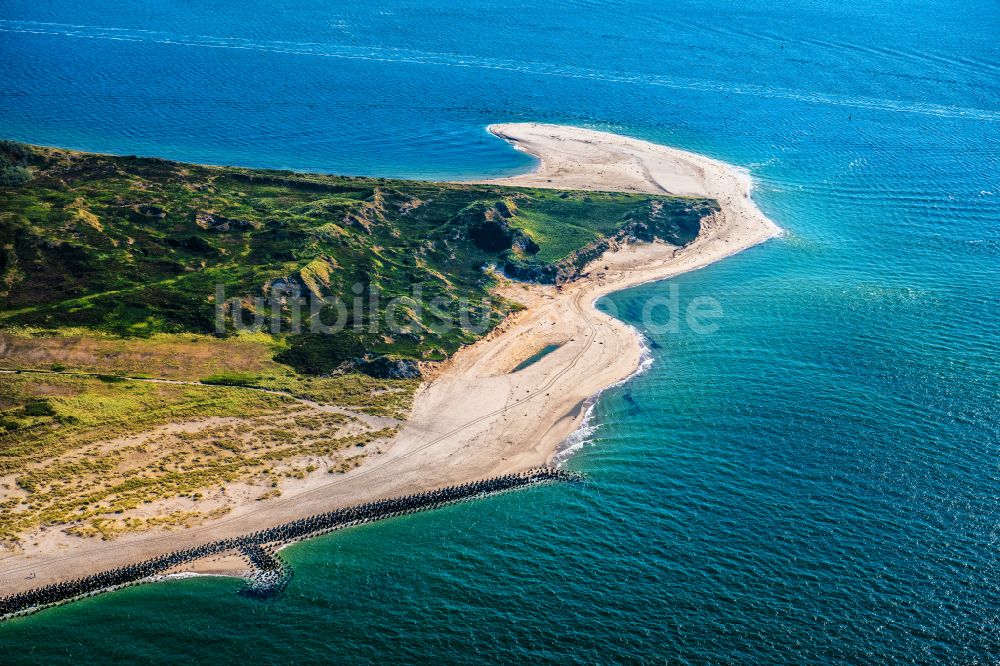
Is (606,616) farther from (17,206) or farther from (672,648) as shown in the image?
(17,206)

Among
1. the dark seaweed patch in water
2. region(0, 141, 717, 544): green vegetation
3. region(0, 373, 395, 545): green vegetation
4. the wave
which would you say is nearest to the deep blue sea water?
the wave

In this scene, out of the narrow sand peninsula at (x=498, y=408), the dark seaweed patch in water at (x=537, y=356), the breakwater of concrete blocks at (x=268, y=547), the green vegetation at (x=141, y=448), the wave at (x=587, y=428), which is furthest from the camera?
the dark seaweed patch in water at (x=537, y=356)

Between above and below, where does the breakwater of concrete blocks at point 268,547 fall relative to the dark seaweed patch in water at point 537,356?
below

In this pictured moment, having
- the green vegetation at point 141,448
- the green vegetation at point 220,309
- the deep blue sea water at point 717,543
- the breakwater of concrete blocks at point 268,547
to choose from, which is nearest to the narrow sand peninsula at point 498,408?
the breakwater of concrete blocks at point 268,547

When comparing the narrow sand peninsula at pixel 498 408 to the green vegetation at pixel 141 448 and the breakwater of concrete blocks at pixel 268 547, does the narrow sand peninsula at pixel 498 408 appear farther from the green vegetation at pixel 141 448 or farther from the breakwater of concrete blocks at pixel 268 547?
the green vegetation at pixel 141 448

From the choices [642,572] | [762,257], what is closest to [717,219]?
[762,257]

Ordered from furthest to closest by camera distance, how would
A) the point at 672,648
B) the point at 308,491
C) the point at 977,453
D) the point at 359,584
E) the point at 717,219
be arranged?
the point at 717,219, the point at 977,453, the point at 308,491, the point at 359,584, the point at 672,648

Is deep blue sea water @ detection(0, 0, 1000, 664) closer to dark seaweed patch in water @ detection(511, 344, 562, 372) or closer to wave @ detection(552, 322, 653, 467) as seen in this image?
wave @ detection(552, 322, 653, 467)

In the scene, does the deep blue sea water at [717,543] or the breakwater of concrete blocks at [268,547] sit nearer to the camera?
the deep blue sea water at [717,543]
